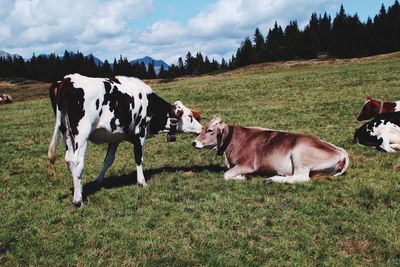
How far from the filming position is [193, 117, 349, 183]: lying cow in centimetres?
1017

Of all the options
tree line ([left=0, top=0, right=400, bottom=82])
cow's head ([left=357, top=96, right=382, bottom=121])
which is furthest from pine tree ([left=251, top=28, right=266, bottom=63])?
cow's head ([left=357, top=96, right=382, bottom=121])

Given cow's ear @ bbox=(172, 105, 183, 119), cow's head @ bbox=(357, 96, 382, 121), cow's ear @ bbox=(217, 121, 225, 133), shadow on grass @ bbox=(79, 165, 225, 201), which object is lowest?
shadow on grass @ bbox=(79, 165, 225, 201)

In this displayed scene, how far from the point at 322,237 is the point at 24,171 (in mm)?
9557

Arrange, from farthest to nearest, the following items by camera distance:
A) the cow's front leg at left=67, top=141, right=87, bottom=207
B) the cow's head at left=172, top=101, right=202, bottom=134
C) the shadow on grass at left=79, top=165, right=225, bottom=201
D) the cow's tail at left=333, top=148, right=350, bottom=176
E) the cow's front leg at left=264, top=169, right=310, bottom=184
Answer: the cow's head at left=172, top=101, right=202, bottom=134
the shadow on grass at left=79, top=165, right=225, bottom=201
the cow's tail at left=333, top=148, right=350, bottom=176
the cow's front leg at left=264, top=169, right=310, bottom=184
the cow's front leg at left=67, top=141, right=87, bottom=207

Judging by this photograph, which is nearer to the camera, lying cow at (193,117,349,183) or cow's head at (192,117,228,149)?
lying cow at (193,117,349,183)

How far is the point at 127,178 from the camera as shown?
11.8 metres

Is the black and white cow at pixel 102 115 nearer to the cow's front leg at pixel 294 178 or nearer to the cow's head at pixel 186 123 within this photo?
the cow's head at pixel 186 123

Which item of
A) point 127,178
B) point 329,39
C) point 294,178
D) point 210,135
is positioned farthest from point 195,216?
point 329,39

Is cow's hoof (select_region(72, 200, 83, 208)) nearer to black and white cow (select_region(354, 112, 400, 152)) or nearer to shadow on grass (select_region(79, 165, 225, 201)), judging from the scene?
shadow on grass (select_region(79, 165, 225, 201))

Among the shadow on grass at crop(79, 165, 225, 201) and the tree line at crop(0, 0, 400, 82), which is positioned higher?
the tree line at crop(0, 0, 400, 82)

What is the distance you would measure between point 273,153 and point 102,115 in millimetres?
4224

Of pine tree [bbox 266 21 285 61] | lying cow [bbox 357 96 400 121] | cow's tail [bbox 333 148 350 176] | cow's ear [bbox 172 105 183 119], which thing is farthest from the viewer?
pine tree [bbox 266 21 285 61]

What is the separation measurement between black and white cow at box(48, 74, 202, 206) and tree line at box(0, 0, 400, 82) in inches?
4234

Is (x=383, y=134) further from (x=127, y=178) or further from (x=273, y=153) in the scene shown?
(x=127, y=178)
